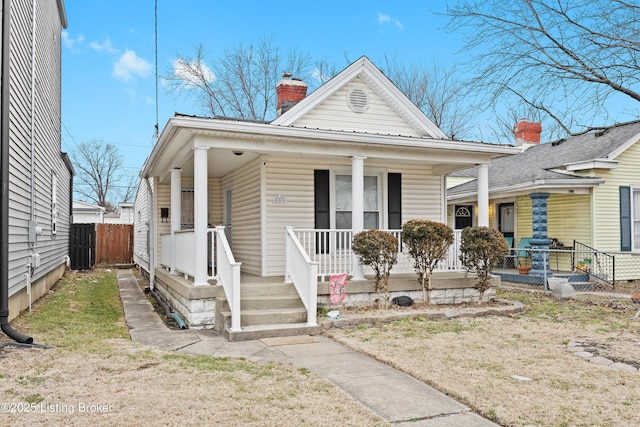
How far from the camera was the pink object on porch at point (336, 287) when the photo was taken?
8477mm

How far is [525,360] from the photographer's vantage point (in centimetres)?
569

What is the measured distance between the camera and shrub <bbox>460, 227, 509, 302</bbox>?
8875mm

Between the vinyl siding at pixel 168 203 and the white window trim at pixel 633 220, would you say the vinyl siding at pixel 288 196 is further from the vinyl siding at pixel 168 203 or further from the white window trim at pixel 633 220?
the white window trim at pixel 633 220

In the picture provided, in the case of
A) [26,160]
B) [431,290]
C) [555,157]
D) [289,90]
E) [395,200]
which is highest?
[289,90]

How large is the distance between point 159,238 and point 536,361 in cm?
1017

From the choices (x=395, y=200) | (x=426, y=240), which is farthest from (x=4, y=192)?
(x=395, y=200)

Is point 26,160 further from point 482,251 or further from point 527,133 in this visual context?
point 527,133

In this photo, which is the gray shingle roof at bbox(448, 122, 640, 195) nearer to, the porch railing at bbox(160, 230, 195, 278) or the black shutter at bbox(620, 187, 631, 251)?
the black shutter at bbox(620, 187, 631, 251)

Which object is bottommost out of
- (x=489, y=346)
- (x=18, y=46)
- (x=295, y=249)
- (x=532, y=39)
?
(x=489, y=346)

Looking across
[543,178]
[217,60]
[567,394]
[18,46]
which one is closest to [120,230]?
[217,60]

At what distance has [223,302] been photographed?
758 cm

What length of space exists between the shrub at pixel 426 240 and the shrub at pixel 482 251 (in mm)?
498

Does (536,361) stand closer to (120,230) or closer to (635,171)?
(635,171)

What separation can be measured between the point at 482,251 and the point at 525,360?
11.2 ft
